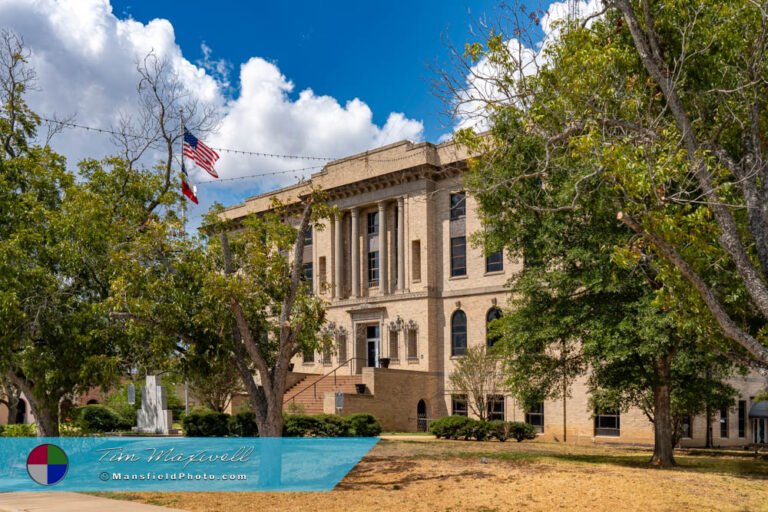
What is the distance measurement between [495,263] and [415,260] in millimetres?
5394

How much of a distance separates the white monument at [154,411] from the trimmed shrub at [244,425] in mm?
3220

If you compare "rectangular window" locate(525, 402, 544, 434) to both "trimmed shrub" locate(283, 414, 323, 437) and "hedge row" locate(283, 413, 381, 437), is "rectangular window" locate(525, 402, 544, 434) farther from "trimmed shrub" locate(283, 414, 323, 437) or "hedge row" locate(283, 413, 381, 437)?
"trimmed shrub" locate(283, 414, 323, 437)

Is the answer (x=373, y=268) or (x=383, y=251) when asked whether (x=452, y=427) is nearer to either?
(x=383, y=251)

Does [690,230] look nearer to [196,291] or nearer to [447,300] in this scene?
[196,291]

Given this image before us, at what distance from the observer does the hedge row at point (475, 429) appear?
1281 inches

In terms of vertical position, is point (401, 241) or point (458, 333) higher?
point (401, 241)

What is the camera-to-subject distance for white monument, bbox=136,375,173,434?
32219mm

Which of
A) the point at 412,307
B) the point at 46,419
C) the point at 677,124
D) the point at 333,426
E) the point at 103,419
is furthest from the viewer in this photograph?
the point at 412,307

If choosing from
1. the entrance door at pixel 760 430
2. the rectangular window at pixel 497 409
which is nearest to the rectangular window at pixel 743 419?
the entrance door at pixel 760 430

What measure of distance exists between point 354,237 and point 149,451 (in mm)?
29294

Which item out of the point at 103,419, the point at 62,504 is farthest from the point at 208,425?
the point at 62,504

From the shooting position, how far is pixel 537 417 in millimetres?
40312

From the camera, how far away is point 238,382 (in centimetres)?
3866

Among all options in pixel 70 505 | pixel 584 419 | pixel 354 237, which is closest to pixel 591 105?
pixel 70 505
